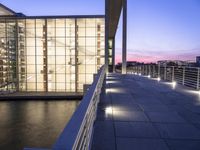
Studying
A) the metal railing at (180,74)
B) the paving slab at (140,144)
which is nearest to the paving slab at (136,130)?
the paving slab at (140,144)

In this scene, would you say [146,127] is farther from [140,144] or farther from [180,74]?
[180,74]

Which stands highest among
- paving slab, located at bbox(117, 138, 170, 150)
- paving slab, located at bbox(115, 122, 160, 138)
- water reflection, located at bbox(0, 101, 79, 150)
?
paving slab, located at bbox(115, 122, 160, 138)

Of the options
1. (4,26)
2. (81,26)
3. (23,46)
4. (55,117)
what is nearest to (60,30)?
(81,26)

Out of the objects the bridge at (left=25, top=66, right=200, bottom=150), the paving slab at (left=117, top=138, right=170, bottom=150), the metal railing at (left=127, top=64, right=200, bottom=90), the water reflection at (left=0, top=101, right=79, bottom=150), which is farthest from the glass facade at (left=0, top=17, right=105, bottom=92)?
the paving slab at (left=117, top=138, right=170, bottom=150)

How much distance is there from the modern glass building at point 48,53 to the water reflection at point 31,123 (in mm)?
10217

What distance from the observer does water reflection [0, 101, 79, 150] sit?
1074 centimetres

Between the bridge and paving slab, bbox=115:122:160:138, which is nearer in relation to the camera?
the bridge

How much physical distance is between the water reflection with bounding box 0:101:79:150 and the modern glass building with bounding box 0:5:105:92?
10217 millimetres

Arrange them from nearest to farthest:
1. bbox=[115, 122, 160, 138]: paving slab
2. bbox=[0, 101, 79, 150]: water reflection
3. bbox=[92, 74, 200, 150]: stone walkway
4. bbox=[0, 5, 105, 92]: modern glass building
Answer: bbox=[92, 74, 200, 150]: stone walkway < bbox=[115, 122, 160, 138]: paving slab < bbox=[0, 101, 79, 150]: water reflection < bbox=[0, 5, 105, 92]: modern glass building

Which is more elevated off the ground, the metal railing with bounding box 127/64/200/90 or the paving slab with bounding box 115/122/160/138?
the metal railing with bounding box 127/64/200/90

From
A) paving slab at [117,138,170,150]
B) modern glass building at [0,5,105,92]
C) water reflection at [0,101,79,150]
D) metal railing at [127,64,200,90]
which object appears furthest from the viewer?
modern glass building at [0,5,105,92]

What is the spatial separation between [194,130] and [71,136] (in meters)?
3.39

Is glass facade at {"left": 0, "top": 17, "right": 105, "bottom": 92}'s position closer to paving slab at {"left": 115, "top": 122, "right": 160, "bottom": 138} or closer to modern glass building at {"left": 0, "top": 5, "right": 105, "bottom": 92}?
modern glass building at {"left": 0, "top": 5, "right": 105, "bottom": 92}

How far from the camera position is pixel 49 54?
28.2m
